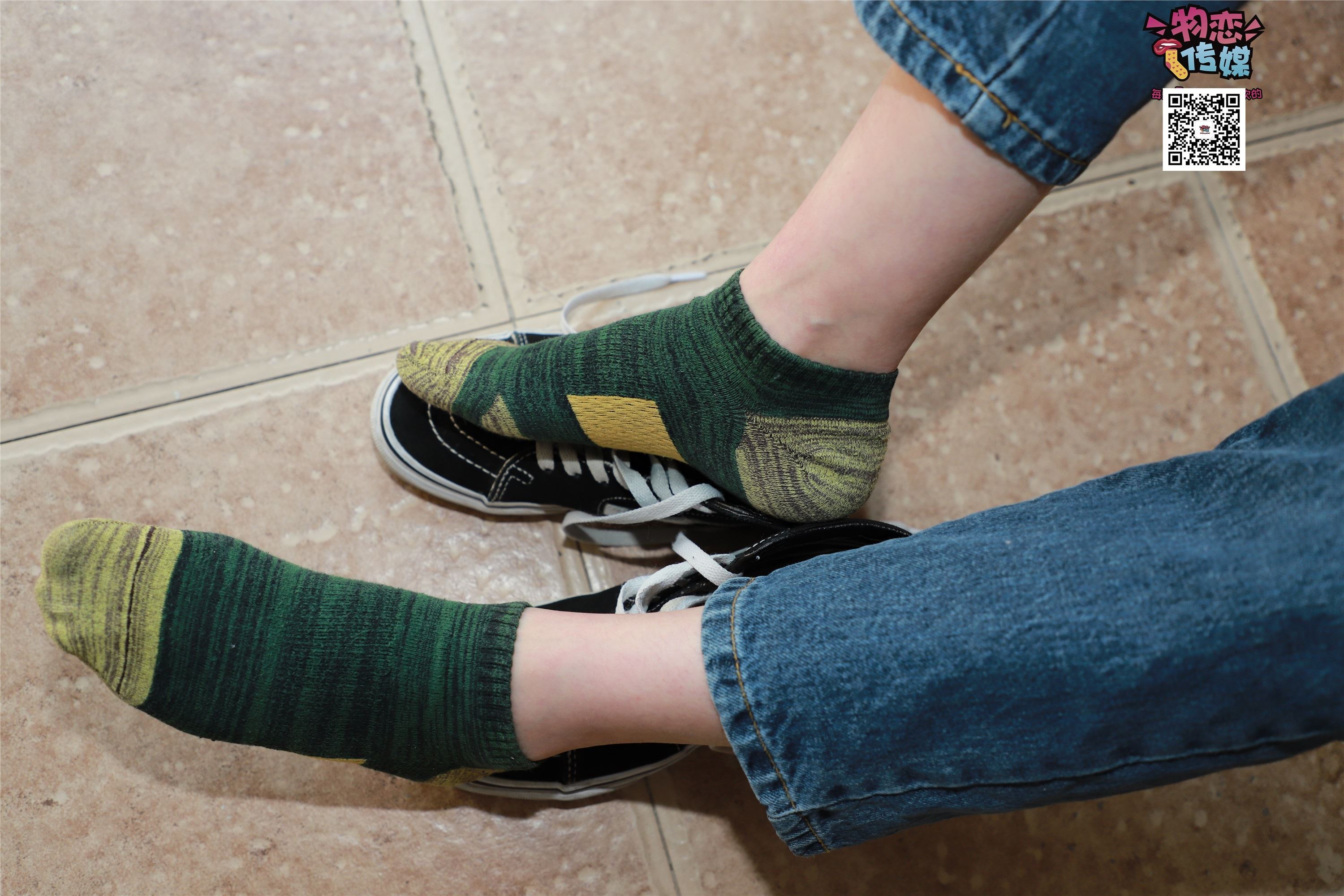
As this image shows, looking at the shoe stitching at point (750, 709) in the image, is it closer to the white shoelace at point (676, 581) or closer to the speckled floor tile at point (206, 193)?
the white shoelace at point (676, 581)

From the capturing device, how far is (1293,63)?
2.90 feet

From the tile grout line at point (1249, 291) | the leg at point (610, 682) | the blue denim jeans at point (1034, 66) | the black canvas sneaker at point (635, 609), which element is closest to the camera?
the blue denim jeans at point (1034, 66)

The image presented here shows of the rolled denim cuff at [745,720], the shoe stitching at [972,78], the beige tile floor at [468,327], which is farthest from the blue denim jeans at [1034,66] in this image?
the beige tile floor at [468,327]

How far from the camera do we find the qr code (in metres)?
0.86

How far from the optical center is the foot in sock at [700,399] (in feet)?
1.86

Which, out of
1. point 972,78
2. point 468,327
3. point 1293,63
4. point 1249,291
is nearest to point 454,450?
point 468,327

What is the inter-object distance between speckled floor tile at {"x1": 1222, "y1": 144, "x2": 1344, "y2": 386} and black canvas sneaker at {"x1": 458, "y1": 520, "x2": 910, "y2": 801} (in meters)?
0.58

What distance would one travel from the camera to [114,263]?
0.73 meters

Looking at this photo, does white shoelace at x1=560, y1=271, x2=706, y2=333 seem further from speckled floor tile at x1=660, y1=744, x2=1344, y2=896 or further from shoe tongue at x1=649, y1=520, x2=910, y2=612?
speckled floor tile at x1=660, y1=744, x2=1344, y2=896

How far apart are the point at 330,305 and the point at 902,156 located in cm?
52

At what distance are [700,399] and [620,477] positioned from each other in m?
0.13

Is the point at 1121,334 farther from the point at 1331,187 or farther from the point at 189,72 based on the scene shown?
the point at 189,72

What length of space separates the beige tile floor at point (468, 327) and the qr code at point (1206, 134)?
0.02 meters

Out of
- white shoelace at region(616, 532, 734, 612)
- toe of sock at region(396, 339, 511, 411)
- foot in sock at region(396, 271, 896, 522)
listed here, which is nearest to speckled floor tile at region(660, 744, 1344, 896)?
white shoelace at region(616, 532, 734, 612)
